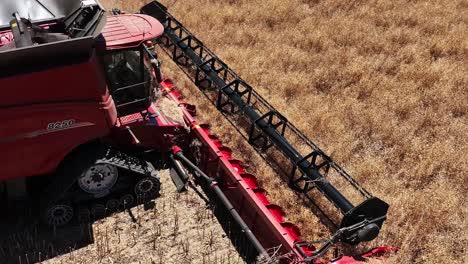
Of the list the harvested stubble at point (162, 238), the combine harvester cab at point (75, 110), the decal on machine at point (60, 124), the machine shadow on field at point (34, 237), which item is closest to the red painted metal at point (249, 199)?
the harvested stubble at point (162, 238)

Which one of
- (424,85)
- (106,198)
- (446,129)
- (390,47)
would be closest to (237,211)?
(106,198)

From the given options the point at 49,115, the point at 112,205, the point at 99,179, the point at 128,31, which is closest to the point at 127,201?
the point at 112,205

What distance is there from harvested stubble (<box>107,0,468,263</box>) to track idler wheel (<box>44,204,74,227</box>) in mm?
3101

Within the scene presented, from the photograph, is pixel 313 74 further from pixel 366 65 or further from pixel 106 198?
pixel 106 198

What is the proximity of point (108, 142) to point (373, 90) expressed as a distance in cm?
567

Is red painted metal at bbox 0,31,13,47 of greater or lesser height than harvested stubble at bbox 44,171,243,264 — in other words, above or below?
above

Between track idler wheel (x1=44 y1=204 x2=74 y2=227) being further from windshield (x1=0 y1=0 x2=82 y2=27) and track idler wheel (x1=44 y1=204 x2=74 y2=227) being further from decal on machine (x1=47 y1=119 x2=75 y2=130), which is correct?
windshield (x1=0 y1=0 x2=82 y2=27)

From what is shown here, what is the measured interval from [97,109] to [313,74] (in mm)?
5681

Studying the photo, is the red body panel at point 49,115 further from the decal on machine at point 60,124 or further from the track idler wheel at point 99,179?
the track idler wheel at point 99,179

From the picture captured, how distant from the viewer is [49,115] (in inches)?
219

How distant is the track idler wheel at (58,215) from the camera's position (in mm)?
6258

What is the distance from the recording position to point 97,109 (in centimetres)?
586

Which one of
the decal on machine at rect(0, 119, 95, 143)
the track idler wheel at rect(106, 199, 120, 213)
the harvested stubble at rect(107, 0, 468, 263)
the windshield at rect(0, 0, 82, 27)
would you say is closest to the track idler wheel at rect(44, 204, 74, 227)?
the track idler wheel at rect(106, 199, 120, 213)

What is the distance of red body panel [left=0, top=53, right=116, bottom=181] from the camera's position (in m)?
5.32
